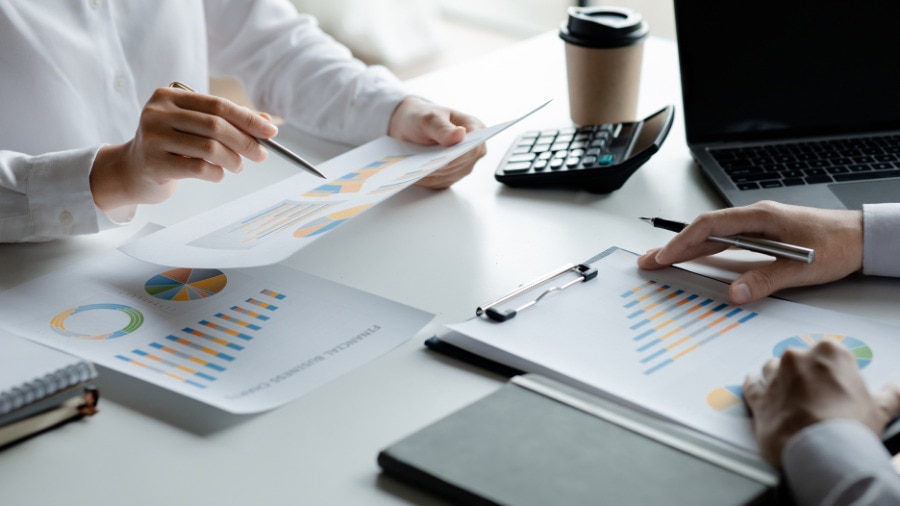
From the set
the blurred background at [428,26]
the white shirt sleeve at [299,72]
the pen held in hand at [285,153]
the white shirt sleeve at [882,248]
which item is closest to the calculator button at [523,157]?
the white shirt sleeve at [299,72]

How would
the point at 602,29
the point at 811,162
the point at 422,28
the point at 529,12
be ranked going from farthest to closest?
the point at 529,12
the point at 422,28
the point at 602,29
the point at 811,162

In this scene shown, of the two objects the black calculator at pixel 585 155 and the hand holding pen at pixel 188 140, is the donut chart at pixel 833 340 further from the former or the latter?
the hand holding pen at pixel 188 140

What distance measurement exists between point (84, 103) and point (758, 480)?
3.33 ft

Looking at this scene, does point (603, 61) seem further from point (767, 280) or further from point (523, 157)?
point (767, 280)

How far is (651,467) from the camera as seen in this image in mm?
→ 619

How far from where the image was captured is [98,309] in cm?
86

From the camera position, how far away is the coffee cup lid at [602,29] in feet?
4.18

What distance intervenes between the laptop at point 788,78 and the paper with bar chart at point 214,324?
54 centimetres

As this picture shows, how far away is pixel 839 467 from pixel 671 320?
0.79 feet

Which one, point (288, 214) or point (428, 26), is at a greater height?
→ point (288, 214)

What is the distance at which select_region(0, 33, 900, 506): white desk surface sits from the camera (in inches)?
25.7

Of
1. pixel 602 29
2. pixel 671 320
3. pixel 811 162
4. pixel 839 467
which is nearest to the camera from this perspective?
pixel 839 467

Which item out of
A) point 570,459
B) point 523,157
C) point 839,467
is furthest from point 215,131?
point 839,467

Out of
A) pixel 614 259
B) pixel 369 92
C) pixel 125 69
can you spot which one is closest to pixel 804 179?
pixel 614 259
